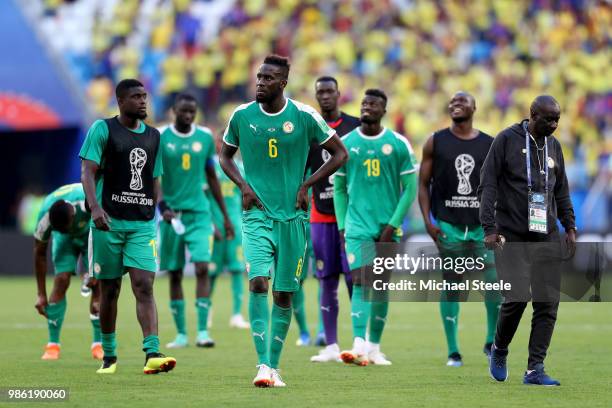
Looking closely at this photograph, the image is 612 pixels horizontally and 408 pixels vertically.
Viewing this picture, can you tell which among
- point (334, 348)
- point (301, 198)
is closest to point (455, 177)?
point (334, 348)

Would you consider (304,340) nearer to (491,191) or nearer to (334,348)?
(334,348)

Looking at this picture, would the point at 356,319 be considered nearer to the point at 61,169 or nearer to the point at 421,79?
the point at 61,169

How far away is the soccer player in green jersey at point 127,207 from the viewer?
9102mm

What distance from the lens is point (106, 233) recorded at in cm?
924

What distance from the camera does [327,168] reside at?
8516mm

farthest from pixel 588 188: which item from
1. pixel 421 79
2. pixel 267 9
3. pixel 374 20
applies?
pixel 267 9

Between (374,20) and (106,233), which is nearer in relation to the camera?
(106,233)

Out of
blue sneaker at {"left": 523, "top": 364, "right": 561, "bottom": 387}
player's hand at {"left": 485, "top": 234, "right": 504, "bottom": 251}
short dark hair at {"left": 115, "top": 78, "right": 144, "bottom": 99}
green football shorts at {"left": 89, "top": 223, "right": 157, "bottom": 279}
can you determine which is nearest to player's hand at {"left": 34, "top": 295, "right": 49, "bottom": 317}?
green football shorts at {"left": 89, "top": 223, "right": 157, "bottom": 279}

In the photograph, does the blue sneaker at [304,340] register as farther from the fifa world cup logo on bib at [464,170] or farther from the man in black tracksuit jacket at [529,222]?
the man in black tracksuit jacket at [529,222]

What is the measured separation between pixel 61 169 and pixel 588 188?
12.3 meters

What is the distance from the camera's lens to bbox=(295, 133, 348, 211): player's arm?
8.42 metres

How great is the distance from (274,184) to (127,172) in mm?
1445

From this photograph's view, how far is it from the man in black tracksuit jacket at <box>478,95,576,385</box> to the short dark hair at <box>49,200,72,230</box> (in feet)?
Result: 12.3

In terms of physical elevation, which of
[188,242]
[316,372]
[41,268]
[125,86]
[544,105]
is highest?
[125,86]
